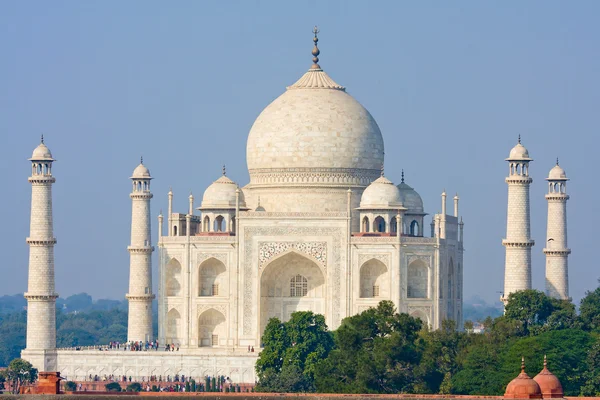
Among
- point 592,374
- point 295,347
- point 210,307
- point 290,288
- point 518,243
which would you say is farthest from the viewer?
point 290,288

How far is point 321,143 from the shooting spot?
50469 millimetres

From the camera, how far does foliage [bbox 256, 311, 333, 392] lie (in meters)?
43.8

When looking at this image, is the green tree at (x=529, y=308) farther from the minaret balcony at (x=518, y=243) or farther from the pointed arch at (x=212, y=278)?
the pointed arch at (x=212, y=278)

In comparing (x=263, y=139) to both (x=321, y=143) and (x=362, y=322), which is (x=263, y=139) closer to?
(x=321, y=143)

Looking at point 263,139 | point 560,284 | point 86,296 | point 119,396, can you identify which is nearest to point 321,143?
point 263,139

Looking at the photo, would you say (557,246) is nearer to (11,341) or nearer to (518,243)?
(518,243)

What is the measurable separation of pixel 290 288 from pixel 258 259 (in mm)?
1318

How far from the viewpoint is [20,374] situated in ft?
152

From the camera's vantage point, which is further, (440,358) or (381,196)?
(381,196)

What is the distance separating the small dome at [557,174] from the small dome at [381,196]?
4401 mm

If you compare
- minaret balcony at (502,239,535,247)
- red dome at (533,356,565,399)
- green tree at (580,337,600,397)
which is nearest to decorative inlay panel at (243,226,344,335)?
minaret balcony at (502,239,535,247)

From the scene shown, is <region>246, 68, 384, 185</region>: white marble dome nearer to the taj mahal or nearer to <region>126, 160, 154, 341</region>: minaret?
the taj mahal

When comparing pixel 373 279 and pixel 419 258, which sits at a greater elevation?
pixel 419 258

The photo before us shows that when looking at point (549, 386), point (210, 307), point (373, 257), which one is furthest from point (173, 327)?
point (549, 386)
